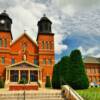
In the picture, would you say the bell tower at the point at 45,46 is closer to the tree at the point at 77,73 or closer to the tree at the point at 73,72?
the tree at the point at 73,72

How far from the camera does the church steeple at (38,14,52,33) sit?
53.1 m

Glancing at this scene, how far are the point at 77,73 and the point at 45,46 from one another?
27.8m

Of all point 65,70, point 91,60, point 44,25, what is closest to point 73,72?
point 65,70

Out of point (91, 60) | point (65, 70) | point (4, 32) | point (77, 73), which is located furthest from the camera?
point (91, 60)

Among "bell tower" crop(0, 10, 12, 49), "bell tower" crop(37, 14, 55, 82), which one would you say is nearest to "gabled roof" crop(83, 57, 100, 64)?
"bell tower" crop(37, 14, 55, 82)

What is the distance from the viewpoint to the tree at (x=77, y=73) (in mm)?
24750

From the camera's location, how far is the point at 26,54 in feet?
172

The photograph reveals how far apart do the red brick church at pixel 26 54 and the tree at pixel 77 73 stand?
76.6ft

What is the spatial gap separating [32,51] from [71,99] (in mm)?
35783

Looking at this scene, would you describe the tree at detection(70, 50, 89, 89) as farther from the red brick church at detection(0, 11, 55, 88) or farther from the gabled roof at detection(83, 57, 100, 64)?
the gabled roof at detection(83, 57, 100, 64)

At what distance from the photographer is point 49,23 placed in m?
53.5

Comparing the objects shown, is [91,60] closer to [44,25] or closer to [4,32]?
[44,25]

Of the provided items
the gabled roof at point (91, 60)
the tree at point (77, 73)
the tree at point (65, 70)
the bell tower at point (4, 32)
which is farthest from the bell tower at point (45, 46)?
the tree at point (77, 73)

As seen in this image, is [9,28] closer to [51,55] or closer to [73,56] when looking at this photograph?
[51,55]
